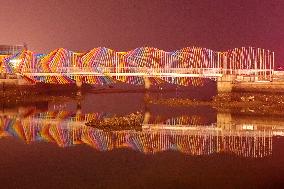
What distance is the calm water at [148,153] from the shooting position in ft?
52.5

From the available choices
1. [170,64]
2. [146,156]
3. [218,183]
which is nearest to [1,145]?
[146,156]

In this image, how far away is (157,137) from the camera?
23688 mm

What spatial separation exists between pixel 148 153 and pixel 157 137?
379 centimetres

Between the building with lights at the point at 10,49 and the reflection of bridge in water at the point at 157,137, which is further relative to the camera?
the building with lights at the point at 10,49

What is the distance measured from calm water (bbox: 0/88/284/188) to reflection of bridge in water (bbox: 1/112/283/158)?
3cm

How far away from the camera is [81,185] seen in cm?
1542

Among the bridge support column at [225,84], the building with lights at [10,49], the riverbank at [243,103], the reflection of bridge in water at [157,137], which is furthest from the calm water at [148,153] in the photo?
the building with lights at [10,49]

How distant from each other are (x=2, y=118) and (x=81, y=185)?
54.9ft

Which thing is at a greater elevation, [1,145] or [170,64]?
[170,64]

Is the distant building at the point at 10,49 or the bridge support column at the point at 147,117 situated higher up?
the distant building at the point at 10,49

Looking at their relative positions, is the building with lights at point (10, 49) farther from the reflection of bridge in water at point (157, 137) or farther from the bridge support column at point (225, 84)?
the reflection of bridge in water at point (157, 137)

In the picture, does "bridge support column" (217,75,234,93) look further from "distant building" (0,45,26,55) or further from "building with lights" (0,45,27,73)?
"distant building" (0,45,26,55)

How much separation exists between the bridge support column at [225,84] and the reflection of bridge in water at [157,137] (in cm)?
1832

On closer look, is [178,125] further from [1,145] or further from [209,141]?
[1,145]
